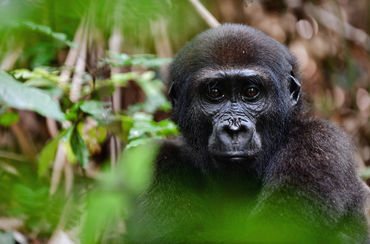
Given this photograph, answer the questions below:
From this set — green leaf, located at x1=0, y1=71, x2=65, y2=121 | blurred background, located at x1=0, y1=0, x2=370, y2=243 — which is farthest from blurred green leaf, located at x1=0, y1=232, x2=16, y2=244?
green leaf, located at x1=0, y1=71, x2=65, y2=121

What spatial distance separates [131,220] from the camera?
3143 mm

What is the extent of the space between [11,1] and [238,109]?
2.15 m

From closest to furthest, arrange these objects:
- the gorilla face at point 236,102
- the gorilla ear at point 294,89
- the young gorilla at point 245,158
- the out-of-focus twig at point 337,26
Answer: the young gorilla at point 245,158, the gorilla face at point 236,102, the gorilla ear at point 294,89, the out-of-focus twig at point 337,26

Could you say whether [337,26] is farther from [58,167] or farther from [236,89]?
[58,167]

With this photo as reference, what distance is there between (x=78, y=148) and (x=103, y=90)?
54 centimetres

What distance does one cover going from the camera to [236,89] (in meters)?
3.02

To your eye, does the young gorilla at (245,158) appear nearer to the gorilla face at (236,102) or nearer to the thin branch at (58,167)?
the gorilla face at (236,102)

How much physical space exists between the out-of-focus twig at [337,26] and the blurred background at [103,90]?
15 mm

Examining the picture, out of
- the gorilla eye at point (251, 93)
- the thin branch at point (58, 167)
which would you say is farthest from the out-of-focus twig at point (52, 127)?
the gorilla eye at point (251, 93)

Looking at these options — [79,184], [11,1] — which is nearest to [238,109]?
[79,184]

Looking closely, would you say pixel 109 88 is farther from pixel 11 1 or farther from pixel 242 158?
pixel 11 1

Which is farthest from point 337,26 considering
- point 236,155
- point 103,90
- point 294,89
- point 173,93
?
point 236,155

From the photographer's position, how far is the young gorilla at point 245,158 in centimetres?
267

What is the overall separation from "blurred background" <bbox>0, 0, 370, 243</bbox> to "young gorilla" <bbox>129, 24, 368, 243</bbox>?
24 centimetres
